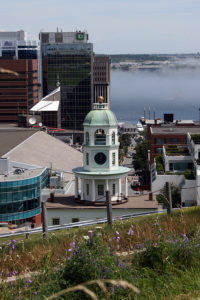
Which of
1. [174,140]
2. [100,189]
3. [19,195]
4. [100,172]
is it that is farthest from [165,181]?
[174,140]

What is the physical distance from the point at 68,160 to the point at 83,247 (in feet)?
138

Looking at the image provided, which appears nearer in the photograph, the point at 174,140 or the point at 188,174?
the point at 188,174

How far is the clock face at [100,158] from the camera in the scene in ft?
87.2

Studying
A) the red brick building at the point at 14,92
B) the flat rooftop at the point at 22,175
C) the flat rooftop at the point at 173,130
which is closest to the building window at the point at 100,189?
the flat rooftop at the point at 22,175

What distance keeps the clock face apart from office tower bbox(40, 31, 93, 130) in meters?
80.8

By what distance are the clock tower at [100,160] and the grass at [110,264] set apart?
16.1m

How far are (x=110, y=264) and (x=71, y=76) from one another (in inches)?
4007

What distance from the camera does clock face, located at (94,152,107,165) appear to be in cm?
2659

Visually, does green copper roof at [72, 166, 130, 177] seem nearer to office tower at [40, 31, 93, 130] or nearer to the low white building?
the low white building

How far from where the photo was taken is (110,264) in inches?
276

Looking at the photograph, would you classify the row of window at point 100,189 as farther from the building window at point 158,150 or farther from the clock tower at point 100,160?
the building window at point 158,150

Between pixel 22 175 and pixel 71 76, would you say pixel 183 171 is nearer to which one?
pixel 22 175

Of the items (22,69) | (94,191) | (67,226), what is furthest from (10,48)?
(67,226)

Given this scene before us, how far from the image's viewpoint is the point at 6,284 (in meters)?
7.34
